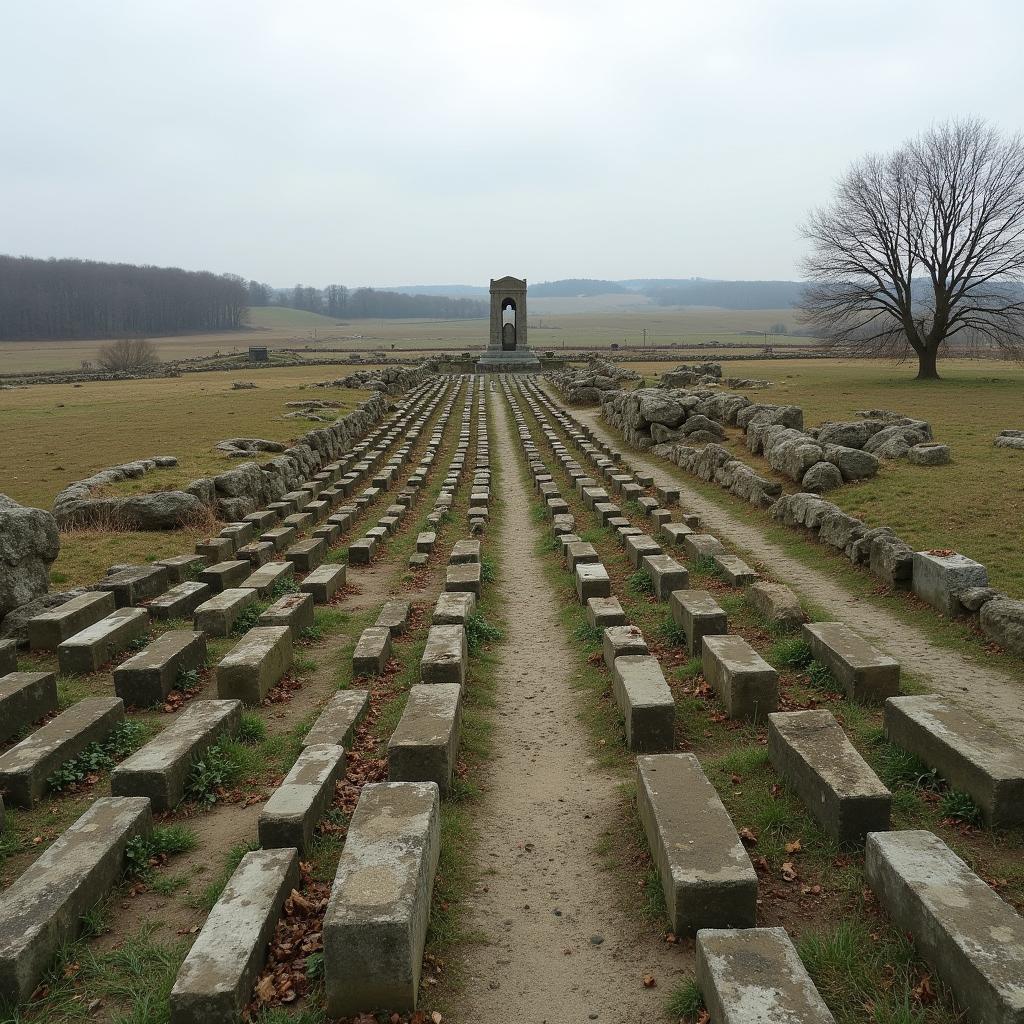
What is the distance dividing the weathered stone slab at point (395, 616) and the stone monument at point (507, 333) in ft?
149

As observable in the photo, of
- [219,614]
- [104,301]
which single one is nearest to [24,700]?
Result: [219,614]

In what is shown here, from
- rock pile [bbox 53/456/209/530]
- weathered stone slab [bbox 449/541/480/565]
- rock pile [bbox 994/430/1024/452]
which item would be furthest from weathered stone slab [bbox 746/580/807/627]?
rock pile [bbox 994/430/1024/452]

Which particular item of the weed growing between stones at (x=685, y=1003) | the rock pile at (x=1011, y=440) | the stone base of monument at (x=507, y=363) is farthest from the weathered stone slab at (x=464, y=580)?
the stone base of monument at (x=507, y=363)

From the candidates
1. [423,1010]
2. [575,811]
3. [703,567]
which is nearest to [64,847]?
[423,1010]

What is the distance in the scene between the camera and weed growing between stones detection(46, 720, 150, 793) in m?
5.39

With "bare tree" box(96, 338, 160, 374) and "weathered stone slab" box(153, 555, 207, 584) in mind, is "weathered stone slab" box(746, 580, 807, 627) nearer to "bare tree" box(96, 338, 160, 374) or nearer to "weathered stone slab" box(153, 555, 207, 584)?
"weathered stone slab" box(153, 555, 207, 584)

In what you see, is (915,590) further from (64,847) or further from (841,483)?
(64,847)

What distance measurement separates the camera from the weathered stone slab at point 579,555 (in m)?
10.4

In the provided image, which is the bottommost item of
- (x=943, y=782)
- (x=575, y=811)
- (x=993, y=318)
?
(x=575, y=811)

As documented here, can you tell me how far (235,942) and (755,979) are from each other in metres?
2.32

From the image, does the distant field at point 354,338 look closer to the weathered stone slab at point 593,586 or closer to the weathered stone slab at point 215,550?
the weathered stone slab at point 215,550

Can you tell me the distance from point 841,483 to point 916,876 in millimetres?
11349

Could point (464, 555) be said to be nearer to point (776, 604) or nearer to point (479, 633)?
point (479, 633)

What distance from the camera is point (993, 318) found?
3453 centimetres
